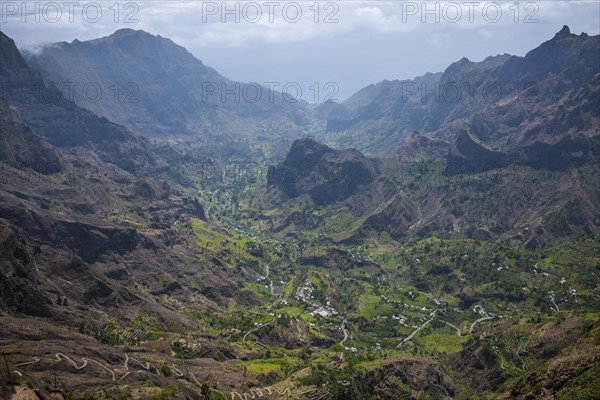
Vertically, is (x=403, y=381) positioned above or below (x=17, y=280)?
below

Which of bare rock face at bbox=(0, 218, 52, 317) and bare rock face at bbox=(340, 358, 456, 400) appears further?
bare rock face at bbox=(340, 358, 456, 400)

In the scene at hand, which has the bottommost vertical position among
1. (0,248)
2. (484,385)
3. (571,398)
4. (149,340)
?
(484,385)

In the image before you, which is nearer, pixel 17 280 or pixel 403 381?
pixel 17 280

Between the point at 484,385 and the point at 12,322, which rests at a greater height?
the point at 12,322

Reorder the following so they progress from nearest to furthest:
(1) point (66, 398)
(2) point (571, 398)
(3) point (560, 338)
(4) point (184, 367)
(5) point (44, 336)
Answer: (2) point (571, 398) → (1) point (66, 398) → (5) point (44, 336) → (4) point (184, 367) → (3) point (560, 338)

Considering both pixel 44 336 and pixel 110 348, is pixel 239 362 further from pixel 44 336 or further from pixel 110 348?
pixel 44 336

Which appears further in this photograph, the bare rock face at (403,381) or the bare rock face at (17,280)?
the bare rock face at (403,381)

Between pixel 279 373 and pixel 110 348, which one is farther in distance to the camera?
pixel 279 373

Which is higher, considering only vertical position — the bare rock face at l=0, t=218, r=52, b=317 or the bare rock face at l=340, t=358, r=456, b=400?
the bare rock face at l=0, t=218, r=52, b=317

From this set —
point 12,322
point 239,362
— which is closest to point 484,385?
point 239,362

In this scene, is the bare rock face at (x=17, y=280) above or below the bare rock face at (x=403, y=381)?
above

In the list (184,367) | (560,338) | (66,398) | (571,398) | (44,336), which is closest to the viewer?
(571,398)
